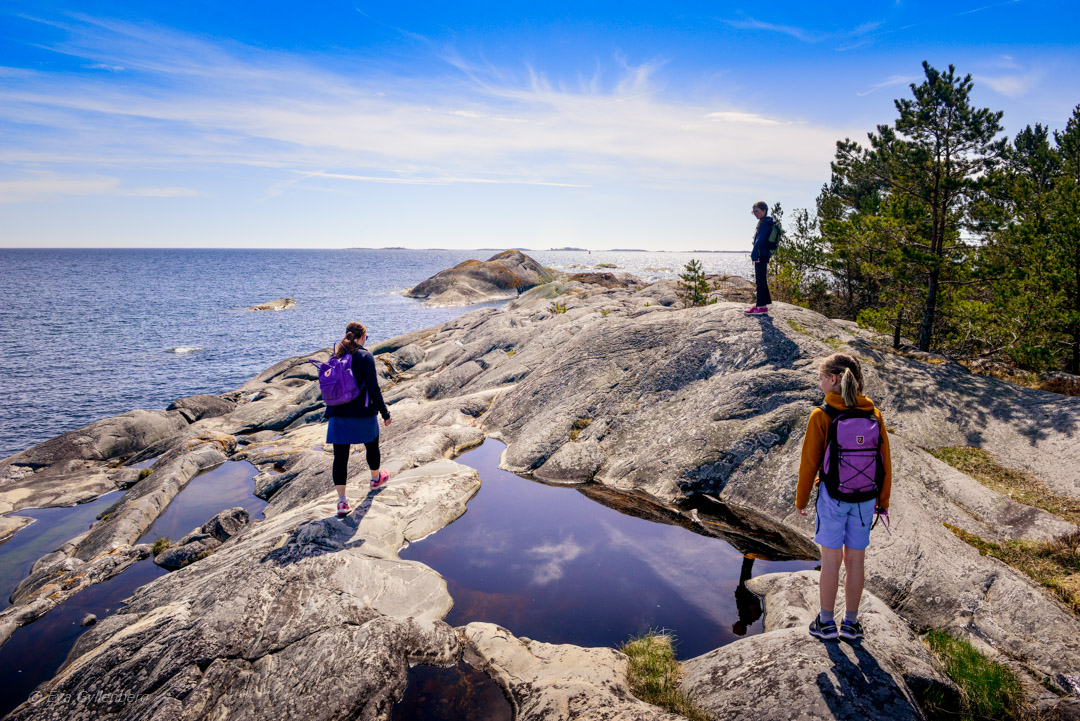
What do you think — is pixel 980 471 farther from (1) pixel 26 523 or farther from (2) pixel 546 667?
(1) pixel 26 523

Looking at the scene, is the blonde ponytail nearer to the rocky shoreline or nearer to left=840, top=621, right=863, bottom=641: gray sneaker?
left=840, top=621, right=863, bottom=641: gray sneaker

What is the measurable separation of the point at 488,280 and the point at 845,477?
91360 mm

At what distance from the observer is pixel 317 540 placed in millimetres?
8320

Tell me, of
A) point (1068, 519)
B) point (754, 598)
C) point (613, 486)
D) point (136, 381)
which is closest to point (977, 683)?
point (754, 598)

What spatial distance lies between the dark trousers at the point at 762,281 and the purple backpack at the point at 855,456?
8892mm

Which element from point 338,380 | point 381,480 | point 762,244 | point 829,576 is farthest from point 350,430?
point 762,244

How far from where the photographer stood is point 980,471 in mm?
11023

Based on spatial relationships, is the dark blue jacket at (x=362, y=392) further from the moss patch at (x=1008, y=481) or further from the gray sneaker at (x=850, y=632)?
the moss patch at (x=1008, y=481)

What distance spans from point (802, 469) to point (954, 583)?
3.51m

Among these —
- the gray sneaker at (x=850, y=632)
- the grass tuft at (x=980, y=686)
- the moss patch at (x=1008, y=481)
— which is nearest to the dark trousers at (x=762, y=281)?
the moss patch at (x=1008, y=481)

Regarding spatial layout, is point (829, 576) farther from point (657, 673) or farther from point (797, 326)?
point (797, 326)

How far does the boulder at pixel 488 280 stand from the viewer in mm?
88838

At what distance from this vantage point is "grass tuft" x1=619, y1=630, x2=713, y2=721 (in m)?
5.44

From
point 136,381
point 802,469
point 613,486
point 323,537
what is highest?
point 802,469
